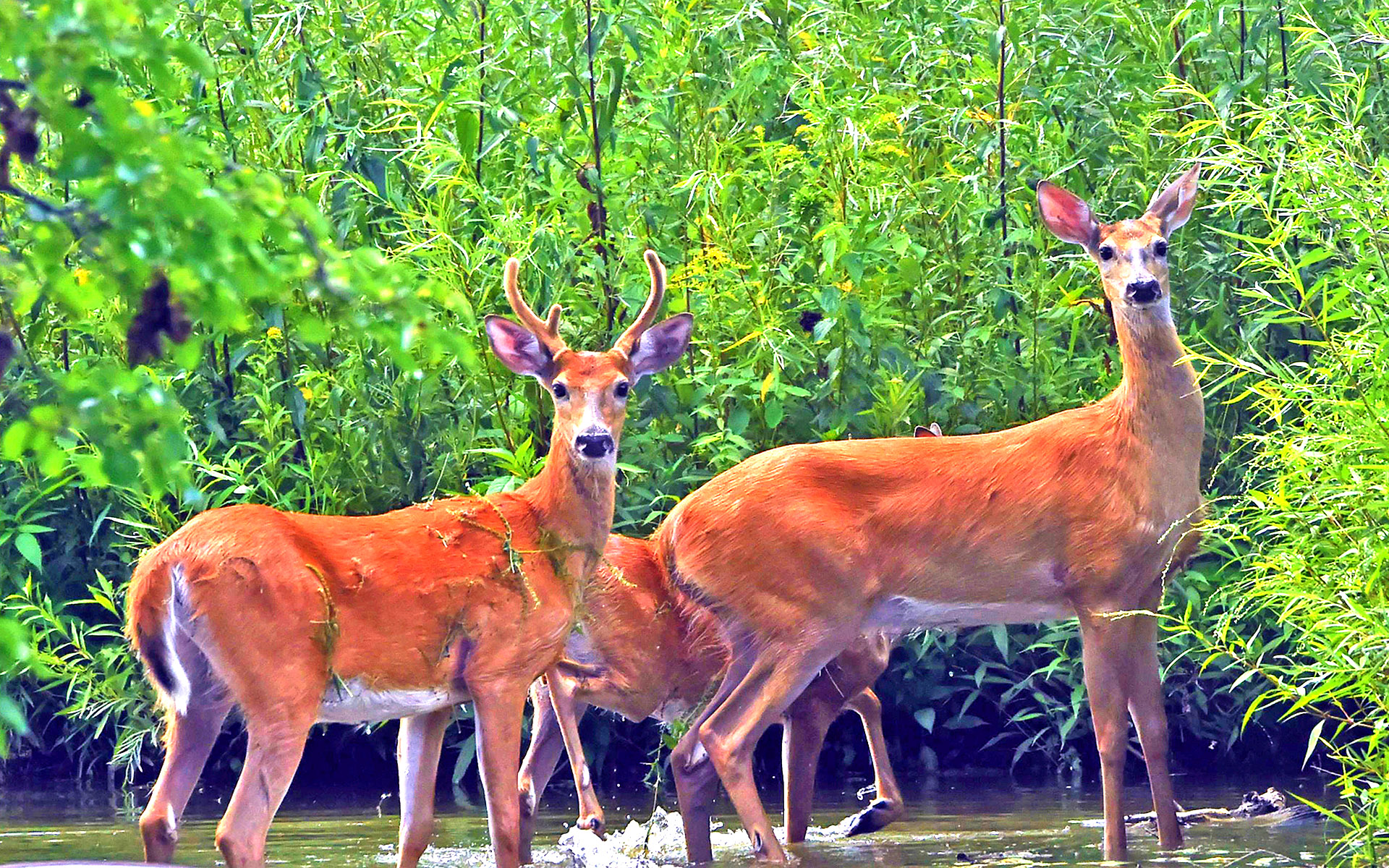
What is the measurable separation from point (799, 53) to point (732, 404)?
1.76 m

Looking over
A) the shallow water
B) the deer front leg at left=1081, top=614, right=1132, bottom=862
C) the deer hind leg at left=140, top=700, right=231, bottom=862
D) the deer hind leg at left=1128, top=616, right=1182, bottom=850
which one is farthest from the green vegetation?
the deer hind leg at left=140, top=700, right=231, bottom=862

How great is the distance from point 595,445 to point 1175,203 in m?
2.50

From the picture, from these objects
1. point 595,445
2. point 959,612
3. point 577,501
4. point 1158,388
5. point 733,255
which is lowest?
point 959,612

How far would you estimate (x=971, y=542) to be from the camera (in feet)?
24.0

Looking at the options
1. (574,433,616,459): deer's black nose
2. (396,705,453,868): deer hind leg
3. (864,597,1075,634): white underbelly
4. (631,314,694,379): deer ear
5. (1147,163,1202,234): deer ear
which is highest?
(1147,163,1202,234): deer ear

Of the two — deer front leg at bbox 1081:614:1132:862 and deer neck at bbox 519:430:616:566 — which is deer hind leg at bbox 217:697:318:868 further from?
deer front leg at bbox 1081:614:1132:862

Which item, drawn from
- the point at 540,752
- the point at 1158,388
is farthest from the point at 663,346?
the point at 1158,388

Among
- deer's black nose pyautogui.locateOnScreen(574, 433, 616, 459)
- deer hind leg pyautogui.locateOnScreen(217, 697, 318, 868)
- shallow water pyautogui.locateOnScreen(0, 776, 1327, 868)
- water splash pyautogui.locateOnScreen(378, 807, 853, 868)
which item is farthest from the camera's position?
water splash pyautogui.locateOnScreen(378, 807, 853, 868)

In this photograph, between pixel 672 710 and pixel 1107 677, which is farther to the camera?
pixel 672 710

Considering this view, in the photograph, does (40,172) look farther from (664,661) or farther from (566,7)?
(664,661)

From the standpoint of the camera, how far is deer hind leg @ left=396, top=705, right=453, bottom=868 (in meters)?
6.40

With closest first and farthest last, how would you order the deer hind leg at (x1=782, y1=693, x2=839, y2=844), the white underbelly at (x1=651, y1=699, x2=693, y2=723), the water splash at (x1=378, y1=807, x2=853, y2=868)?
1. the water splash at (x1=378, y1=807, x2=853, y2=868)
2. the deer hind leg at (x1=782, y1=693, x2=839, y2=844)
3. the white underbelly at (x1=651, y1=699, x2=693, y2=723)

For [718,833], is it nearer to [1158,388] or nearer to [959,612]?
[959,612]

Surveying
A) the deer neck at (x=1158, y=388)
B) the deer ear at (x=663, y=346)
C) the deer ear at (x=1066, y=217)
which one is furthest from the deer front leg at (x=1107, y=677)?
the deer ear at (x=663, y=346)
